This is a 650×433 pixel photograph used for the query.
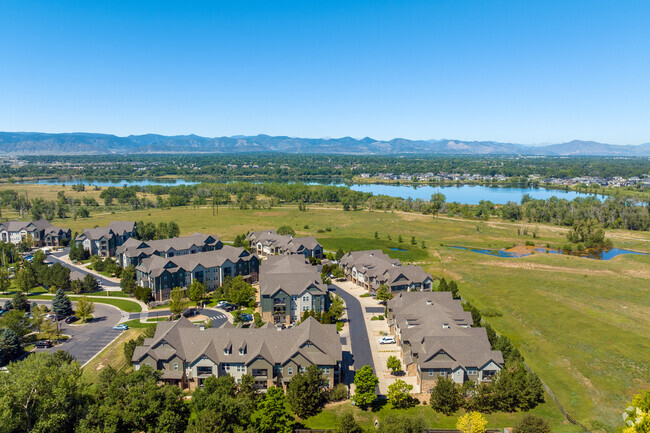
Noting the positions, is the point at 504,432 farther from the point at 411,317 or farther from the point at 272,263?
the point at 272,263

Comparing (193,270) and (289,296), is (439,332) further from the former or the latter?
(193,270)

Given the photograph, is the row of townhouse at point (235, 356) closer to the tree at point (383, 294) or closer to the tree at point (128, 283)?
the tree at point (383, 294)

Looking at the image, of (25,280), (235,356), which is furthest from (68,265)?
(235,356)

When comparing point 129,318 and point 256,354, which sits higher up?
point 256,354

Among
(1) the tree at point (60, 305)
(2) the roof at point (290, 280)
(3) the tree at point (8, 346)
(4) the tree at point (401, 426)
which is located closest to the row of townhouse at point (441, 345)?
(4) the tree at point (401, 426)

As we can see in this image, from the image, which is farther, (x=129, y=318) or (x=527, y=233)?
(x=527, y=233)

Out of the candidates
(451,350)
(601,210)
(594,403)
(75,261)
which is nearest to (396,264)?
(451,350)
